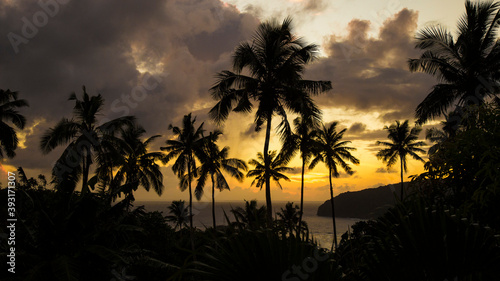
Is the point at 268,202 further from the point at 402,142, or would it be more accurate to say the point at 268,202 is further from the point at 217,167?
the point at 402,142

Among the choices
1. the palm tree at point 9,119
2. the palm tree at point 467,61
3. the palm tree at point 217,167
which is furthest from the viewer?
the palm tree at point 217,167

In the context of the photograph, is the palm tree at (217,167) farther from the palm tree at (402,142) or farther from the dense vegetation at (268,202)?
the palm tree at (402,142)

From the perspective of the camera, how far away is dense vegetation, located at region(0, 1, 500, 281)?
9.05 ft

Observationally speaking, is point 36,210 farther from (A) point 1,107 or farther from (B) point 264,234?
(A) point 1,107

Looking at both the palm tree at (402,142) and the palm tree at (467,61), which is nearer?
the palm tree at (467,61)

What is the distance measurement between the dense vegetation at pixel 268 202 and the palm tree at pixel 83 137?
0.25 ft

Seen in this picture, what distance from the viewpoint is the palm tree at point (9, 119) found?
87.0 ft

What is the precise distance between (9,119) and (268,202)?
21.2 m

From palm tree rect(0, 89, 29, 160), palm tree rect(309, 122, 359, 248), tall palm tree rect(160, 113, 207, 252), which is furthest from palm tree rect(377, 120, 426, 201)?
palm tree rect(0, 89, 29, 160)

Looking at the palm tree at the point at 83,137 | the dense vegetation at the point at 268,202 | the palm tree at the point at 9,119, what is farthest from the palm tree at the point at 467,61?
the palm tree at the point at 9,119

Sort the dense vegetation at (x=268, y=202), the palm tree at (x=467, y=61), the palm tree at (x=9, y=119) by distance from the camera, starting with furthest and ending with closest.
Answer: the palm tree at (x=9, y=119) → the palm tree at (x=467, y=61) → the dense vegetation at (x=268, y=202)

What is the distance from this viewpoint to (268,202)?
21.7 meters

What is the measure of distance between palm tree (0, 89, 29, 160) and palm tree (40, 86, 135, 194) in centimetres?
572

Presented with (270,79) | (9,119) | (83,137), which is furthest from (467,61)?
(9,119)
